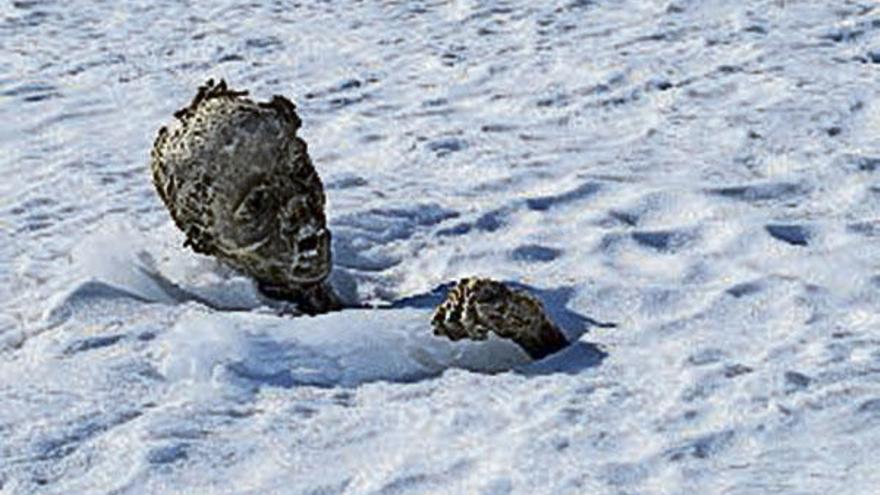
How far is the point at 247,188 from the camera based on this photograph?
5152 millimetres

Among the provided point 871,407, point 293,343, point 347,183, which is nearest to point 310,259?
point 293,343

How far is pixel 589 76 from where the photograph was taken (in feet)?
27.2

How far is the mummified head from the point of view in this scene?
5.14 metres

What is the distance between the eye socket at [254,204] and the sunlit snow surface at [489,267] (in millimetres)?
328

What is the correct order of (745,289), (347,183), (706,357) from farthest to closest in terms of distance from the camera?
(347,183) → (745,289) → (706,357)

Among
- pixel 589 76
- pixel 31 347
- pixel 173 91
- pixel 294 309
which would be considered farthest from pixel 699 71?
pixel 31 347

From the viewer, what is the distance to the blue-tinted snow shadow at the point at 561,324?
4742 mm

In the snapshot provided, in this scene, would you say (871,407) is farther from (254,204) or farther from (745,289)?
(254,204)

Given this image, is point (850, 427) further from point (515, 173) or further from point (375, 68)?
point (375, 68)

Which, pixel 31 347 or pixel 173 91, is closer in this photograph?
pixel 31 347

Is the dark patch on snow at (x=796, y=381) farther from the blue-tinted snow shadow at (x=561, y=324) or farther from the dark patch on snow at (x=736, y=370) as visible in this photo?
the blue-tinted snow shadow at (x=561, y=324)

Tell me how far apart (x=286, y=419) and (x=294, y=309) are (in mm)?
905

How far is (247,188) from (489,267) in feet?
3.44

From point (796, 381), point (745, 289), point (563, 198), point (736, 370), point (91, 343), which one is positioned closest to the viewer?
point (796, 381)
